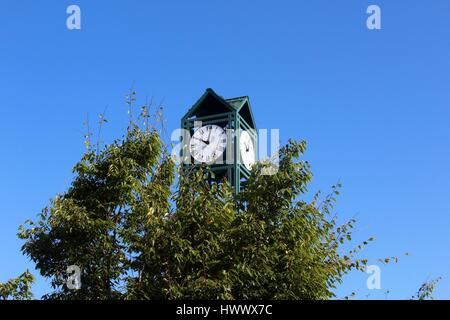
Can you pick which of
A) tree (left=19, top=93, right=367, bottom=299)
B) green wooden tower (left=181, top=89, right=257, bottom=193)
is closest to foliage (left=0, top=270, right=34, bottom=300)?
tree (left=19, top=93, right=367, bottom=299)

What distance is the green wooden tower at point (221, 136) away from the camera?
21.1m

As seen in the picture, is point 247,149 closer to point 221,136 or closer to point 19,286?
point 221,136

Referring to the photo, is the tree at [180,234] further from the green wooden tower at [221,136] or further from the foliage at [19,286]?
the green wooden tower at [221,136]

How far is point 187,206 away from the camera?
11.1 m

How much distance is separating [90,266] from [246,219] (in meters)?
2.77

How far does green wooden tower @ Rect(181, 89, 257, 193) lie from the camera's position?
21.1 metres

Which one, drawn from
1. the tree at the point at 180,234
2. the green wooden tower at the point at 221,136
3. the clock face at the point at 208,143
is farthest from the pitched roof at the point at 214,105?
the tree at the point at 180,234

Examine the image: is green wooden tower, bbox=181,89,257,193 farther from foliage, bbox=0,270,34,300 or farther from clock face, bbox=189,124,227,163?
foliage, bbox=0,270,34,300

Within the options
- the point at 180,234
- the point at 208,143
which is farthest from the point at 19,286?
the point at 208,143

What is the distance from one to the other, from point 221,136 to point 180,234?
1134 centimetres

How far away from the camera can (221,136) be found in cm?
2189

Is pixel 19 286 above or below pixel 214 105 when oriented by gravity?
below
